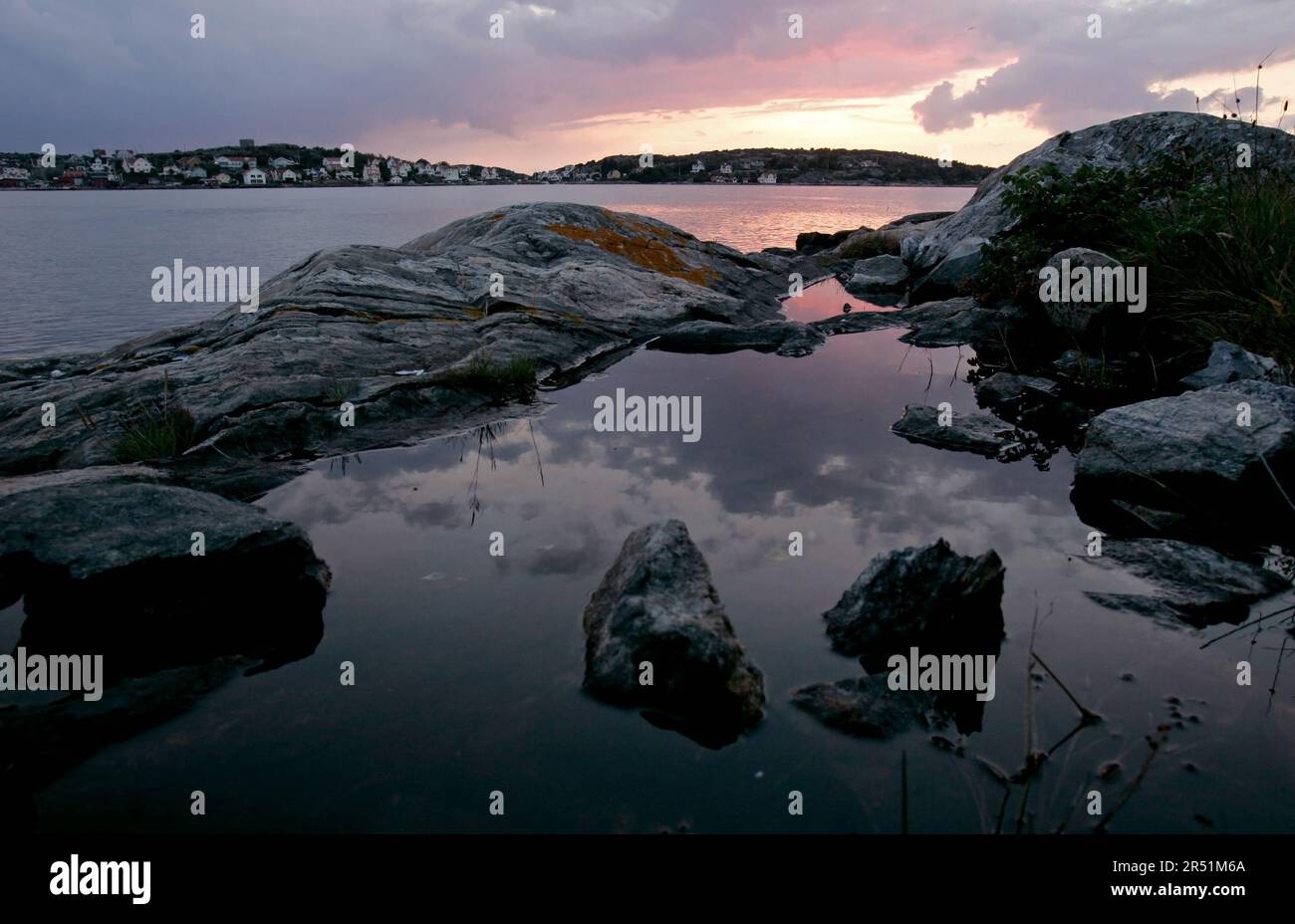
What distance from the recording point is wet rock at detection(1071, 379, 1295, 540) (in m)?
6.27

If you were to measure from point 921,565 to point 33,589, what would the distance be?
16.8 ft

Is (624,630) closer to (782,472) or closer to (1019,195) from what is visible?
(782,472)

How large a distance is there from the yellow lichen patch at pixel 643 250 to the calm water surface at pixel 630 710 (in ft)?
37.8

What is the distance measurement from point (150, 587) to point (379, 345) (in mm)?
6225

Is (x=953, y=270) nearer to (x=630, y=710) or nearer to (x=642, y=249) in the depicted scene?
(x=642, y=249)

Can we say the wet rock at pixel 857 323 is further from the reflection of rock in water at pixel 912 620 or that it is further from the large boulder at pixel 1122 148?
the reflection of rock in water at pixel 912 620

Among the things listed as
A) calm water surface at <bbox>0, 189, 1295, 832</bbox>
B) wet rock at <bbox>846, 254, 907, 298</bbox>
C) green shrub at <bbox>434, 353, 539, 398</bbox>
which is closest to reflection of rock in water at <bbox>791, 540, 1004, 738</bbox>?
calm water surface at <bbox>0, 189, 1295, 832</bbox>

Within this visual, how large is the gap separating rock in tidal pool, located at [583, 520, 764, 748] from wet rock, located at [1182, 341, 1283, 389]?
7240 millimetres

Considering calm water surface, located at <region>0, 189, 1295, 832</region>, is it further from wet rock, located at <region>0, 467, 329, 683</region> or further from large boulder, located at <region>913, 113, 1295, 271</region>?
large boulder, located at <region>913, 113, 1295, 271</region>

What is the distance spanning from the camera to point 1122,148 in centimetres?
1838

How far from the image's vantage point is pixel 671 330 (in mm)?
14234

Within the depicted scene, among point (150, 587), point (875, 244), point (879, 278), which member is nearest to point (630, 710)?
point (150, 587)

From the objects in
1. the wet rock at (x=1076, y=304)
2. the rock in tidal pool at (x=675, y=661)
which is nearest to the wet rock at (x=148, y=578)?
the rock in tidal pool at (x=675, y=661)
